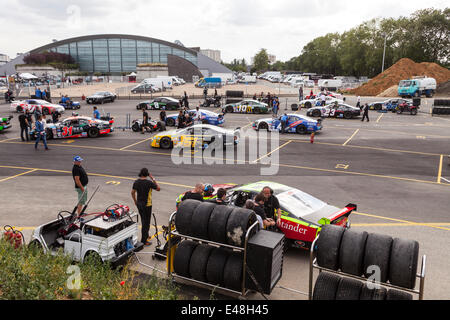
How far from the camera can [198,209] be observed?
19.7ft

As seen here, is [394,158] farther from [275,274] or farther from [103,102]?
[103,102]

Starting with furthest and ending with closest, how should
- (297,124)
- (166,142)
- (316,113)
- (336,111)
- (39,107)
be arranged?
1. (316,113)
2. (39,107)
3. (336,111)
4. (297,124)
5. (166,142)

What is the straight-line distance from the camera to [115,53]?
366ft

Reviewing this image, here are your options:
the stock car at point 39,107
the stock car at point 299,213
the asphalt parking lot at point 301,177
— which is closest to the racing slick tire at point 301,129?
the asphalt parking lot at point 301,177

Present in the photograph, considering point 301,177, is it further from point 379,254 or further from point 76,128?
point 76,128

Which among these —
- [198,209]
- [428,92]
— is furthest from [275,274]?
[428,92]

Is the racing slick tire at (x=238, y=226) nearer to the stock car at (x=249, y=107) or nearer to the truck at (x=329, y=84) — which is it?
the stock car at (x=249, y=107)

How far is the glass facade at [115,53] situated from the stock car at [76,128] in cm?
9183

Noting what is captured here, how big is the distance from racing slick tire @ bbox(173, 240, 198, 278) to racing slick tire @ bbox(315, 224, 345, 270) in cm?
214

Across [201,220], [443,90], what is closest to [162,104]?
[201,220]

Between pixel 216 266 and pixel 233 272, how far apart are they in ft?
1.04

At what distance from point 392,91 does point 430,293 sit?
55429 millimetres

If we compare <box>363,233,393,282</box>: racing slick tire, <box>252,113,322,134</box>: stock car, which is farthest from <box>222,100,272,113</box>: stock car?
<box>363,233,393,282</box>: racing slick tire

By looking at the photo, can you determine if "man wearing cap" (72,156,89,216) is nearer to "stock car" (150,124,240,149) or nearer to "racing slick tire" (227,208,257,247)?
"racing slick tire" (227,208,257,247)
